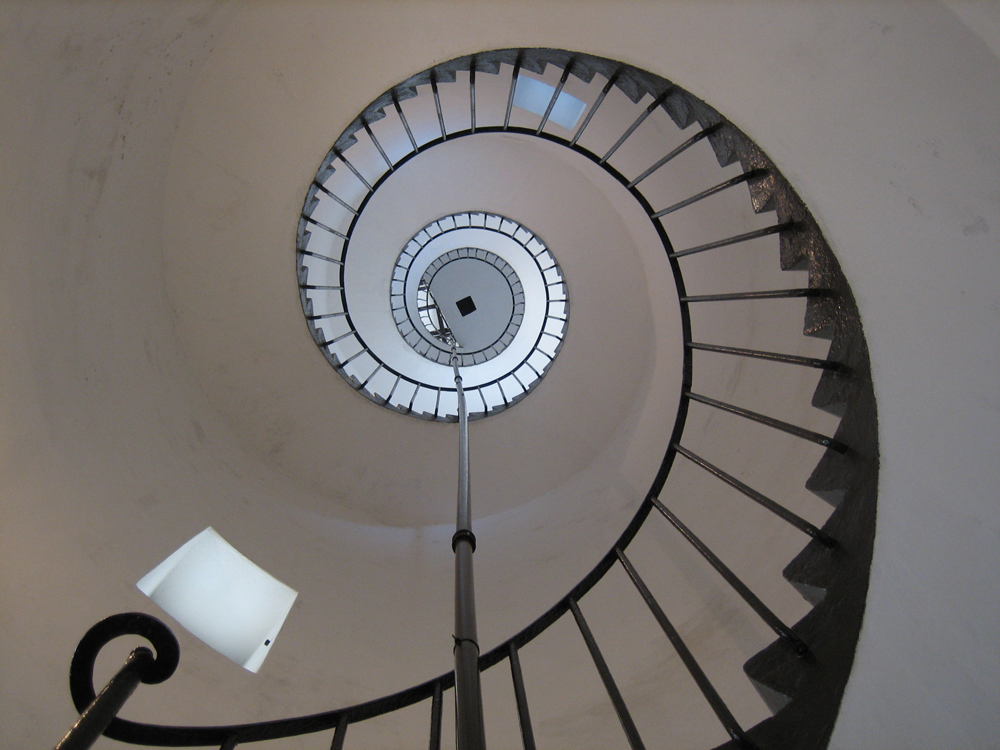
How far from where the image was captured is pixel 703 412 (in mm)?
6008

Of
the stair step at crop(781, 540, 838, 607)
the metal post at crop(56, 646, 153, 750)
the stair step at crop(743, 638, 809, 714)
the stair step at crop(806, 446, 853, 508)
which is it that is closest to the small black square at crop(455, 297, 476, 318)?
the stair step at crop(806, 446, 853, 508)

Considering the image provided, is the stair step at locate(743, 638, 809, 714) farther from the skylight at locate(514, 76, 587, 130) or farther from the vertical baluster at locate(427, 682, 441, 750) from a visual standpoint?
the skylight at locate(514, 76, 587, 130)

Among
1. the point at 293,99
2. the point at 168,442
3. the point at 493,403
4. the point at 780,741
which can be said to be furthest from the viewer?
the point at 493,403

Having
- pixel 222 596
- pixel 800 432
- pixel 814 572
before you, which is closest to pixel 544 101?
pixel 800 432

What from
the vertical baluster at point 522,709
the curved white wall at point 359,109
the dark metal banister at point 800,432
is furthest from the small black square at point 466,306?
the vertical baluster at point 522,709

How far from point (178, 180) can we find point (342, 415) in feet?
9.93

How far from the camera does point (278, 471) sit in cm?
613

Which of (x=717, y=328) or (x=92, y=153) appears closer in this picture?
(x=92, y=153)

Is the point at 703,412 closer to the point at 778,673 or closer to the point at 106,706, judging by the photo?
the point at 778,673

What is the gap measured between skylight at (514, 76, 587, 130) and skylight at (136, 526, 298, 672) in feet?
16.9

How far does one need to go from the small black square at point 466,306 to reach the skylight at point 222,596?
24.9 feet

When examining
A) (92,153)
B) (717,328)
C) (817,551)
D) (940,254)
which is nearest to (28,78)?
(92,153)

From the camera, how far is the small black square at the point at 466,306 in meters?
12.0

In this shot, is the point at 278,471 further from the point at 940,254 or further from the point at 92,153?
the point at 940,254
